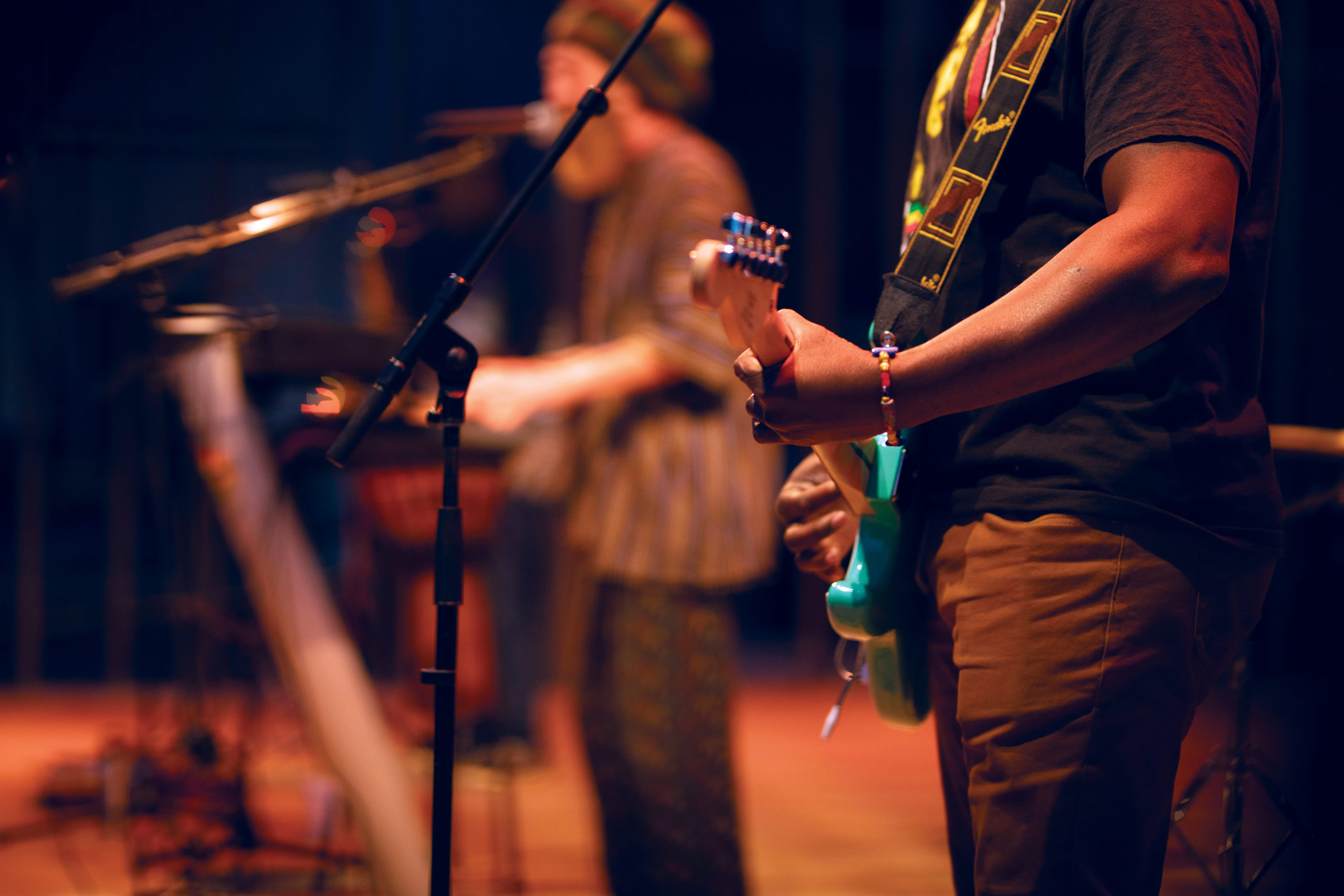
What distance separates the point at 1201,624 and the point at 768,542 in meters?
1.19

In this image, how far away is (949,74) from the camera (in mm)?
1305

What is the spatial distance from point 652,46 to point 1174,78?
4.92 feet

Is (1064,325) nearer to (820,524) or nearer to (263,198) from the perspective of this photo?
(820,524)

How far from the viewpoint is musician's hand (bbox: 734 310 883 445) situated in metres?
0.97

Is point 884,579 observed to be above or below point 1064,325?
below

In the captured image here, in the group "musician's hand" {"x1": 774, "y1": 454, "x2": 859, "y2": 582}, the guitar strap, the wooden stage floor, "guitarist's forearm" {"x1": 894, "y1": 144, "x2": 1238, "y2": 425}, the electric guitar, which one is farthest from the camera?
the wooden stage floor

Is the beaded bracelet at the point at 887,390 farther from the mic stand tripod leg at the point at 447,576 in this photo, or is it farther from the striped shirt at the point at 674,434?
the striped shirt at the point at 674,434

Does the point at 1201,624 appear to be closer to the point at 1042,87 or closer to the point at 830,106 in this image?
the point at 1042,87

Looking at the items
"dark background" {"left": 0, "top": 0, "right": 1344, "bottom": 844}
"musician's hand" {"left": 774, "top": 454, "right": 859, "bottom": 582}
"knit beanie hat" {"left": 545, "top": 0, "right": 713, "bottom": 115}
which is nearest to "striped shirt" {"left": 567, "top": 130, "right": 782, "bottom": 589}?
"knit beanie hat" {"left": 545, "top": 0, "right": 713, "bottom": 115}

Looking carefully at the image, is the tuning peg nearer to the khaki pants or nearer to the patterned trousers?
the khaki pants

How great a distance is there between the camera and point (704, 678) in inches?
85.6

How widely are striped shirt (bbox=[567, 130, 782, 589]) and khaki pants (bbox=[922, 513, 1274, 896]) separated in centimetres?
111

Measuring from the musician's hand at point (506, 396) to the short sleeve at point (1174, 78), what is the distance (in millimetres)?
1218

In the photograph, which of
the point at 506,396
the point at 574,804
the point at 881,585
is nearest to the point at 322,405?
the point at 506,396
